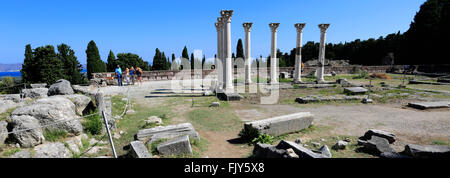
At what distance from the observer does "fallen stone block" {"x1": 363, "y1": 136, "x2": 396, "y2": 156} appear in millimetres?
5168

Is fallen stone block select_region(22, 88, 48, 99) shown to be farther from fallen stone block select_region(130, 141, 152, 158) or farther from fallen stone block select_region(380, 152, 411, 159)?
fallen stone block select_region(380, 152, 411, 159)

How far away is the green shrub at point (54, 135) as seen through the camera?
5.71 m

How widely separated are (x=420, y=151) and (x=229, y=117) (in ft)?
19.1

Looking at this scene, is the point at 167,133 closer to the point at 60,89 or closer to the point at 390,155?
the point at 390,155

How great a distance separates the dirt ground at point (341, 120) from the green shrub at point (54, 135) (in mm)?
3372

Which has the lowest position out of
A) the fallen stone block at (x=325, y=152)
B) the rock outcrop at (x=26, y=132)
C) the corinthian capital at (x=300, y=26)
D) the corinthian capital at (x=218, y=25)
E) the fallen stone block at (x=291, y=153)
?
the fallen stone block at (x=325, y=152)

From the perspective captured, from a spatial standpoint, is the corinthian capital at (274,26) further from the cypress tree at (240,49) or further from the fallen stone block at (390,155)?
the cypress tree at (240,49)

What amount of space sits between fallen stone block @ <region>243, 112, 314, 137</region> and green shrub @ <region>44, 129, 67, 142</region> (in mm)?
Answer: 5101

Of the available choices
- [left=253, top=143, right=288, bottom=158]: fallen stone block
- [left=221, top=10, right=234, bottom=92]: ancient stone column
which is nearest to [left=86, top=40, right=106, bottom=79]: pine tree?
[left=221, top=10, right=234, bottom=92]: ancient stone column

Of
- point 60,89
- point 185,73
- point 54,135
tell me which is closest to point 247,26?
point 185,73

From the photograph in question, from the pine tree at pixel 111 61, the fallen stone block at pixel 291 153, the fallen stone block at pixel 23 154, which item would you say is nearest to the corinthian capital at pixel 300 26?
the fallen stone block at pixel 291 153
